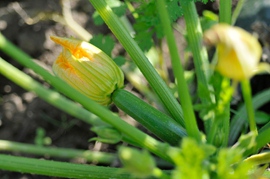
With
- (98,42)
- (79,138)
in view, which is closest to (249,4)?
(98,42)

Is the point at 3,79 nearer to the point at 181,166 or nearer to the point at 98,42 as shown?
the point at 98,42

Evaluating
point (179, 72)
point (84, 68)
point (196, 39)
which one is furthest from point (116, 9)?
point (179, 72)

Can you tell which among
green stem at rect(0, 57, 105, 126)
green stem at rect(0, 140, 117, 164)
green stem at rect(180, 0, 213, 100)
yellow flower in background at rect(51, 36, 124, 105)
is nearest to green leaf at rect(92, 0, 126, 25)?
Answer: green stem at rect(180, 0, 213, 100)

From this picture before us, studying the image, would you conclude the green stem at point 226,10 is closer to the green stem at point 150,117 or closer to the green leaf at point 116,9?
the green stem at point 150,117

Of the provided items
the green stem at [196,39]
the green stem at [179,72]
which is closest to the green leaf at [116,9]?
the green stem at [196,39]

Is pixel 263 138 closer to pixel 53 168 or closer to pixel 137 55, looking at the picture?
pixel 137 55

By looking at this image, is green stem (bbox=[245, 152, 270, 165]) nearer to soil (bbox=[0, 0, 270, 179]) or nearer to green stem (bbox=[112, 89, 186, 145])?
green stem (bbox=[112, 89, 186, 145])
